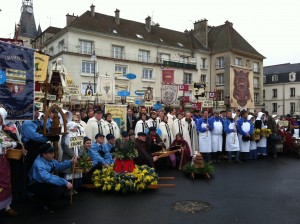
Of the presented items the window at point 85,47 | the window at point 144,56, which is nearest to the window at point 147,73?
the window at point 144,56

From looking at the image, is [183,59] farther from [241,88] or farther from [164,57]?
[241,88]

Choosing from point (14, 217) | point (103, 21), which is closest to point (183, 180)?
point (14, 217)

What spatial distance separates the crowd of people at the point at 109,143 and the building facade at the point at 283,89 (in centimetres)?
5140

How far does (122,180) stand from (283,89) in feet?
210

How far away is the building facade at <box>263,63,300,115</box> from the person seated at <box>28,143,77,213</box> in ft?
203

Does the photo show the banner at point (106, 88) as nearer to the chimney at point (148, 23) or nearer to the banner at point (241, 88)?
the banner at point (241, 88)

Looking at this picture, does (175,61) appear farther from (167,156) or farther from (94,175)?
(94,175)

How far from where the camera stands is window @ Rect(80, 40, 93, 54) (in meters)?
37.0

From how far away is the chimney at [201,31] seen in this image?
164 ft

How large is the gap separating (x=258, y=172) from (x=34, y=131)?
7074 mm

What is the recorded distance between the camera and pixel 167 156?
10.4 metres

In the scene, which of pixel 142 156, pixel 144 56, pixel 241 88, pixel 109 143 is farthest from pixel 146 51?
pixel 109 143

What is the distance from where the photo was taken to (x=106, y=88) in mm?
17797

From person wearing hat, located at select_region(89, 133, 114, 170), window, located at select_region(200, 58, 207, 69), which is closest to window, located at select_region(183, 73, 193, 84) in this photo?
window, located at select_region(200, 58, 207, 69)
